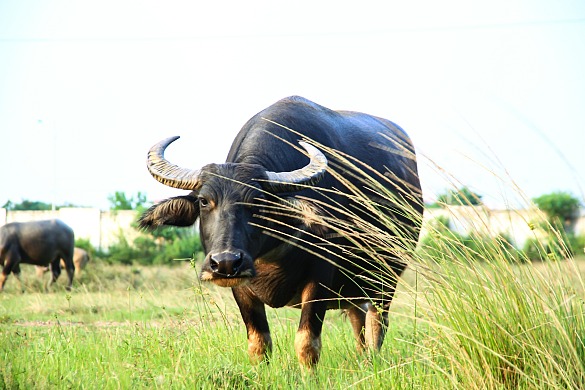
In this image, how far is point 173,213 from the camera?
4.92 m

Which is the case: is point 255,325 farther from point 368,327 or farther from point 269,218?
point 368,327

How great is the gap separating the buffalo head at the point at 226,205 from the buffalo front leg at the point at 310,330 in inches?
18.0

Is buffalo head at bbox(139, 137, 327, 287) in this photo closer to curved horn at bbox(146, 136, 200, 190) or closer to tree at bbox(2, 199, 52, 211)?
curved horn at bbox(146, 136, 200, 190)

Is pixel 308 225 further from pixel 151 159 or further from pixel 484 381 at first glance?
pixel 484 381

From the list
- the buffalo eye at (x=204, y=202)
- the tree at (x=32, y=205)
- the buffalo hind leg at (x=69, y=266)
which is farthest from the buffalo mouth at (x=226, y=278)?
the tree at (x=32, y=205)

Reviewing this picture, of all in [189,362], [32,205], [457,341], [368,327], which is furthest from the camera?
[32,205]

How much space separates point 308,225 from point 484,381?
1683mm

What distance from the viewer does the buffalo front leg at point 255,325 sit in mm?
4969

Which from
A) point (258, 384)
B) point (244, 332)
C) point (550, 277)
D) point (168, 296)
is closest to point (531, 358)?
point (550, 277)

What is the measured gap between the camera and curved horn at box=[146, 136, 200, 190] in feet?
15.6

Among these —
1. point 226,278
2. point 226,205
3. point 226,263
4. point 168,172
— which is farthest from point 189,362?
point 168,172

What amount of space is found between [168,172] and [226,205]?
662 mm

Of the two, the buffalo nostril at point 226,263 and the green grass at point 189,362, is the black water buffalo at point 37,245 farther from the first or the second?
the buffalo nostril at point 226,263

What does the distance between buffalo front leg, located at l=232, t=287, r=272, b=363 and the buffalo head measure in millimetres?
466
